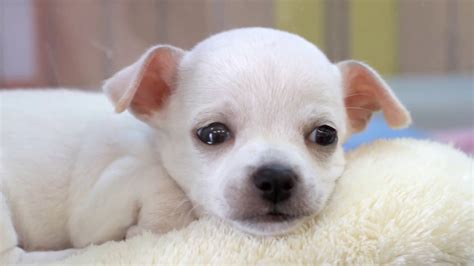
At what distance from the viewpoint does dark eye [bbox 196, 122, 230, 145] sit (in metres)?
1.49

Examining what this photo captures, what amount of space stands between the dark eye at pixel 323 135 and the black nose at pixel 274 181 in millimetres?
217

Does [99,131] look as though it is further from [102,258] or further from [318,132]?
[318,132]

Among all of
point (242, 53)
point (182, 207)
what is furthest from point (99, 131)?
point (242, 53)

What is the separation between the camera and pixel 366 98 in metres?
1.85

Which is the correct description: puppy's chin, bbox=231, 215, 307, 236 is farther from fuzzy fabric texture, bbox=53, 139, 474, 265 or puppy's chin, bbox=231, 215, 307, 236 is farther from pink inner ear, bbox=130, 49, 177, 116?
pink inner ear, bbox=130, 49, 177, 116

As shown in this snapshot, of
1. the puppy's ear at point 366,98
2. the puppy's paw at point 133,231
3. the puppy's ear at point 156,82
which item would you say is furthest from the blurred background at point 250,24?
the puppy's paw at point 133,231

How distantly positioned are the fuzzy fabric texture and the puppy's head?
0.05m

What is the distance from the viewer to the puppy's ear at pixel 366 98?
176 cm

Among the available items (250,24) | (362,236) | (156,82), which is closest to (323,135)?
(362,236)

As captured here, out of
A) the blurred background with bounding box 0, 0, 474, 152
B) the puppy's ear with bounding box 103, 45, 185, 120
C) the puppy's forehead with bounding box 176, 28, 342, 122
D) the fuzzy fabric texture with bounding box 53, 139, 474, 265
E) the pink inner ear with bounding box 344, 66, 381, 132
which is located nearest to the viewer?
the fuzzy fabric texture with bounding box 53, 139, 474, 265

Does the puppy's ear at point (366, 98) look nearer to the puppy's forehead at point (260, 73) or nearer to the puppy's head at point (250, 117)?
the puppy's head at point (250, 117)

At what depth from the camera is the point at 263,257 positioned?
1295mm

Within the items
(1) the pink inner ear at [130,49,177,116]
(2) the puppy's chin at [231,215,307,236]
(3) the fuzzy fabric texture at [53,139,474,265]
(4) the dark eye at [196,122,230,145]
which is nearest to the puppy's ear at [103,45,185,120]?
(1) the pink inner ear at [130,49,177,116]

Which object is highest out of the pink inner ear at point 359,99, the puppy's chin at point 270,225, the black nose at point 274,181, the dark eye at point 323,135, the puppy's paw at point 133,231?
the pink inner ear at point 359,99
